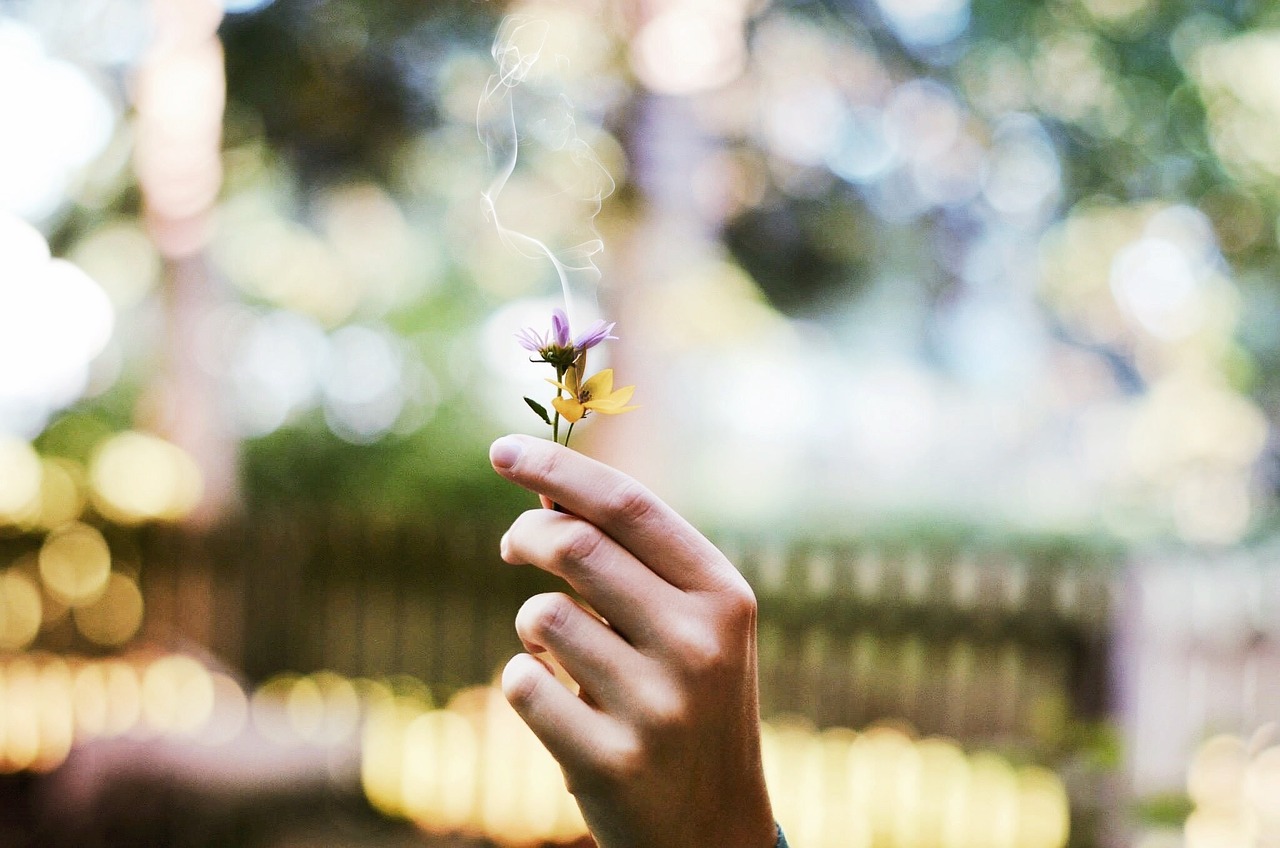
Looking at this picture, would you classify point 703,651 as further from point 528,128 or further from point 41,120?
point 41,120

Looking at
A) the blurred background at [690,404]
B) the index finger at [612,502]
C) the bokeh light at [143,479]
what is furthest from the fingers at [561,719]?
the bokeh light at [143,479]

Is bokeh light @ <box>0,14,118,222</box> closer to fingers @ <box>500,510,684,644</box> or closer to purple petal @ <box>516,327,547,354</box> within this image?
purple petal @ <box>516,327,547,354</box>

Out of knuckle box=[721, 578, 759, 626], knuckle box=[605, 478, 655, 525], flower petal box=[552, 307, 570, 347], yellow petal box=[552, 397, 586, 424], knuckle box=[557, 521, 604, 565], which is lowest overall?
knuckle box=[721, 578, 759, 626]

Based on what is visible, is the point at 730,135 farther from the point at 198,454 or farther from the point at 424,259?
the point at 198,454

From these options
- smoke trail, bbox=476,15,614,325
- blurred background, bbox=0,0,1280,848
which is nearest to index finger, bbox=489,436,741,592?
smoke trail, bbox=476,15,614,325

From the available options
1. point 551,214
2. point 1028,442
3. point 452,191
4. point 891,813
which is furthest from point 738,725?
point 1028,442

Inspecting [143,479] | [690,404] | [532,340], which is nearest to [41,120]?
[143,479]

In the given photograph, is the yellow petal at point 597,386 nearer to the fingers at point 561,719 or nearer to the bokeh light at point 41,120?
the fingers at point 561,719
